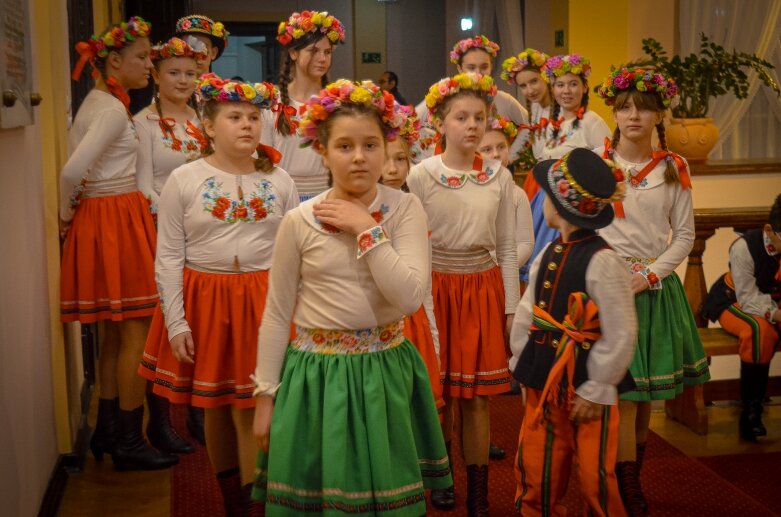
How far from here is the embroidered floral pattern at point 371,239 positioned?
239cm

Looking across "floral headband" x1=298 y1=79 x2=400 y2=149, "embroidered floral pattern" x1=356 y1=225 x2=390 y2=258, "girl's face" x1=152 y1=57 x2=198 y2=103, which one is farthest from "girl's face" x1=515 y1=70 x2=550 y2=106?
"embroidered floral pattern" x1=356 y1=225 x2=390 y2=258

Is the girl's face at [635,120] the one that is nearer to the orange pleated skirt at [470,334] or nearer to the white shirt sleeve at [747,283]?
the orange pleated skirt at [470,334]

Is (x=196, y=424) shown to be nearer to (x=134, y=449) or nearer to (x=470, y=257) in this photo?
(x=134, y=449)

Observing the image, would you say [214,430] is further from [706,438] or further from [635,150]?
[706,438]

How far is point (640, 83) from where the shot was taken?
3645 mm

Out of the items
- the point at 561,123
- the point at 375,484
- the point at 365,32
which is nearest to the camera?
the point at 375,484

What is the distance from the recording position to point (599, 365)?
2.85m

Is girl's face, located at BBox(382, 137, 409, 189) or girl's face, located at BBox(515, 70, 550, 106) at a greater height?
girl's face, located at BBox(515, 70, 550, 106)

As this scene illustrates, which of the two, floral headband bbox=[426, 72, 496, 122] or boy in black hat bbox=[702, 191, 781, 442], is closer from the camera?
floral headband bbox=[426, 72, 496, 122]

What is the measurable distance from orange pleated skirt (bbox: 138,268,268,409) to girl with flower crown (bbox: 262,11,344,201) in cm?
100

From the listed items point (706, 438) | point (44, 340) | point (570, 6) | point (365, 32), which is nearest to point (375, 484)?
point (44, 340)

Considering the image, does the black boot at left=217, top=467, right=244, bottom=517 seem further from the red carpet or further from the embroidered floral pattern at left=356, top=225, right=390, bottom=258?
the embroidered floral pattern at left=356, top=225, right=390, bottom=258

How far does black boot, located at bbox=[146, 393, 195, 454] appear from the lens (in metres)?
4.30

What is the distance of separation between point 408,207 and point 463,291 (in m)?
0.99
